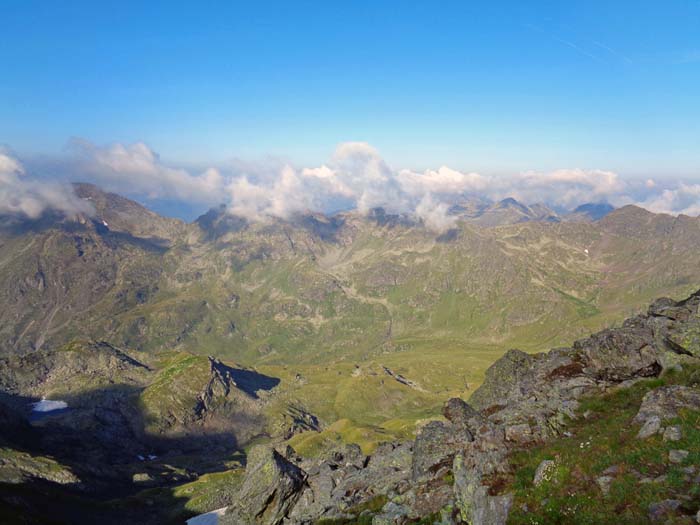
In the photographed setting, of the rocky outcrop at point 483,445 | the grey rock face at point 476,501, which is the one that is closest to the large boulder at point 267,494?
the rocky outcrop at point 483,445

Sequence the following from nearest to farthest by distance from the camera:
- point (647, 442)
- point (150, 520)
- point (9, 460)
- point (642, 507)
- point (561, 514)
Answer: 1. point (642, 507)
2. point (561, 514)
3. point (647, 442)
4. point (150, 520)
5. point (9, 460)

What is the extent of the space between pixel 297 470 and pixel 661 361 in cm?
4611

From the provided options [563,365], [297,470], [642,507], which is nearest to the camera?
[642,507]

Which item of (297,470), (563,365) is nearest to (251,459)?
(297,470)

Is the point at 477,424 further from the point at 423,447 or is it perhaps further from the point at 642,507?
the point at 642,507

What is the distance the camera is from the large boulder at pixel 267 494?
2131 inches

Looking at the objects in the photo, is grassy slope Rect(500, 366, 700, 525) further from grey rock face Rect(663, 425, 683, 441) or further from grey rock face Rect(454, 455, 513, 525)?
grey rock face Rect(454, 455, 513, 525)

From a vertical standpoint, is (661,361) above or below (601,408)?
above

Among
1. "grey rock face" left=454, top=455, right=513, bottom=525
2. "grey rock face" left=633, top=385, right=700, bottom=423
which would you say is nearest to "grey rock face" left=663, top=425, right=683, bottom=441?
"grey rock face" left=633, top=385, right=700, bottom=423

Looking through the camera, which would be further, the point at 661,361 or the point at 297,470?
the point at 297,470

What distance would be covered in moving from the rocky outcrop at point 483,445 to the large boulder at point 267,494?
21cm

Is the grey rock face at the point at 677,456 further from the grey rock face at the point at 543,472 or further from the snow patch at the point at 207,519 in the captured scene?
the snow patch at the point at 207,519

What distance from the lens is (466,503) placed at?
99.7ft

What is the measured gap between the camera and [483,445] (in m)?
35.1
